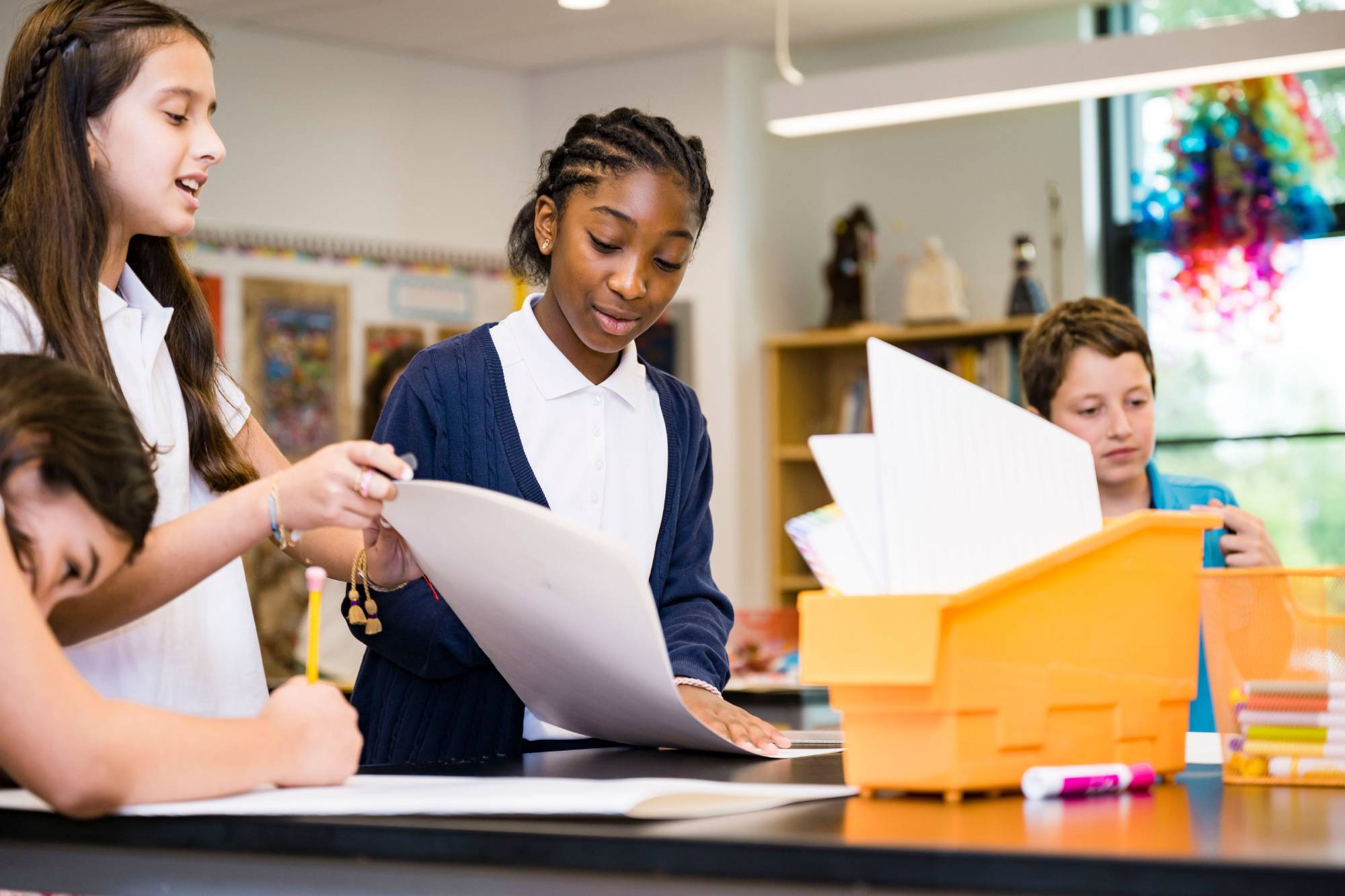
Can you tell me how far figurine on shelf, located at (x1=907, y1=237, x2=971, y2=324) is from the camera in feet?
16.0

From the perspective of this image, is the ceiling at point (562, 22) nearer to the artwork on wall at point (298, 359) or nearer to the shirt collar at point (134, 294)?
the artwork on wall at point (298, 359)

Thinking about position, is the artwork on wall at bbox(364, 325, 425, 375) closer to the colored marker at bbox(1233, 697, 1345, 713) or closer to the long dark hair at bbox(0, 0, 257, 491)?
the long dark hair at bbox(0, 0, 257, 491)

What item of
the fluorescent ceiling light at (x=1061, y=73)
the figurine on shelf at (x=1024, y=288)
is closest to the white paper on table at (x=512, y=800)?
the fluorescent ceiling light at (x=1061, y=73)

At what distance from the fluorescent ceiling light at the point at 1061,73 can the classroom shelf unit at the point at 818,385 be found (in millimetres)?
1354

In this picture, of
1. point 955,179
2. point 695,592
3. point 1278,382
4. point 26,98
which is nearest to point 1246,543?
point 695,592

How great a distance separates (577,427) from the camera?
5.31 feet

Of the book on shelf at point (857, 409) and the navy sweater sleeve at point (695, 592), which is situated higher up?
the book on shelf at point (857, 409)

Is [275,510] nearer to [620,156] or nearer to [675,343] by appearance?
[620,156]

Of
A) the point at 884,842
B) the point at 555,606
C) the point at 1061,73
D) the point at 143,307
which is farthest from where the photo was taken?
the point at 1061,73

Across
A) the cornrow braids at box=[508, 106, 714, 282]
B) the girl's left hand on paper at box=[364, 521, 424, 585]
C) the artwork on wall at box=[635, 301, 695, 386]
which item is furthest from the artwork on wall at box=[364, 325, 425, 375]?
the girl's left hand on paper at box=[364, 521, 424, 585]

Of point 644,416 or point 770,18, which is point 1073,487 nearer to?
point 644,416

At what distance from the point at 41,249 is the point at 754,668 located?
319 cm

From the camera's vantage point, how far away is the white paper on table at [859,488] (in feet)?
3.38

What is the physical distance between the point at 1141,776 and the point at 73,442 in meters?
0.75
